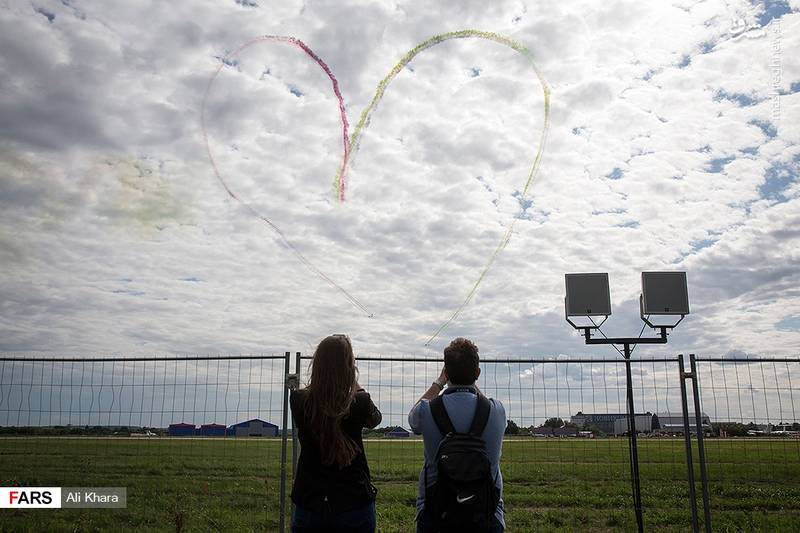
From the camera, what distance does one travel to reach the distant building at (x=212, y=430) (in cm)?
832

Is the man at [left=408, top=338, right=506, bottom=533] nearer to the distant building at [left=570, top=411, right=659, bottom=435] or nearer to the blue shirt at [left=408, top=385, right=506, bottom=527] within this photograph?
the blue shirt at [left=408, top=385, right=506, bottom=527]

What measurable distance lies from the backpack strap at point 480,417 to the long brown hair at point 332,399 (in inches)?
29.3

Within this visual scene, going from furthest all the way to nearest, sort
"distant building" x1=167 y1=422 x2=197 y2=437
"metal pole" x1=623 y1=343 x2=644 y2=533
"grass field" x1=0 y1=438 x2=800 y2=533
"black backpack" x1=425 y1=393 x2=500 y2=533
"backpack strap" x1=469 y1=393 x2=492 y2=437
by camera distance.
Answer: "grass field" x1=0 y1=438 x2=800 y2=533 → "distant building" x1=167 y1=422 x2=197 y2=437 → "metal pole" x1=623 y1=343 x2=644 y2=533 → "backpack strap" x1=469 y1=393 x2=492 y2=437 → "black backpack" x1=425 y1=393 x2=500 y2=533

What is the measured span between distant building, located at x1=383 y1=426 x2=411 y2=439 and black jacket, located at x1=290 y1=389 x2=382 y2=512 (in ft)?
12.2

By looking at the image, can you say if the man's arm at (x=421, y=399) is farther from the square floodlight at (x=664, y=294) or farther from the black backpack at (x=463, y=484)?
the square floodlight at (x=664, y=294)

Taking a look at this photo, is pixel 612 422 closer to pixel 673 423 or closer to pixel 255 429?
pixel 673 423

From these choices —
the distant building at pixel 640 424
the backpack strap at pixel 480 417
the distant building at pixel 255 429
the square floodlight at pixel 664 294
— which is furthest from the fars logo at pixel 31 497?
the square floodlight at pixel 664 294

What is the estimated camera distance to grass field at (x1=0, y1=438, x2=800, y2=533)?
9172 mm

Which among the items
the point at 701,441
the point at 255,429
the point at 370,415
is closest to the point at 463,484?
the point at 370,415

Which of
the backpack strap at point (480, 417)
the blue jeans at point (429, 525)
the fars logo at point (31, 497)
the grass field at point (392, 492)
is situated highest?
the backpack strap at point (480, 417)

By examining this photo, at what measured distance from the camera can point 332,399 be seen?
12.1 ft

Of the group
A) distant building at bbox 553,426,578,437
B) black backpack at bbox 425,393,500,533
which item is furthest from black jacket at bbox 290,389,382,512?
distant building at bbox 553,426,578,437

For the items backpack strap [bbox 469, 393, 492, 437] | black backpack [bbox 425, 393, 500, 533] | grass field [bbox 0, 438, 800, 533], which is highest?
backpack strap [bbox 469, 393, 492, 437]

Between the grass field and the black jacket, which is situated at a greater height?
the black jacket
